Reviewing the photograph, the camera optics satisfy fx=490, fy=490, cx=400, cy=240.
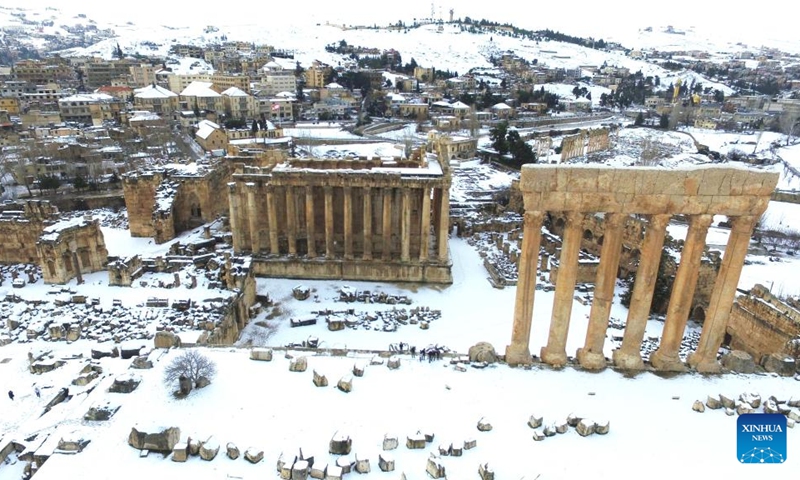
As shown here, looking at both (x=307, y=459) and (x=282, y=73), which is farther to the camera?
(x=282, y=73)

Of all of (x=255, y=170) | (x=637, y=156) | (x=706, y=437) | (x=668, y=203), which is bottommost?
(x=637, y=156)

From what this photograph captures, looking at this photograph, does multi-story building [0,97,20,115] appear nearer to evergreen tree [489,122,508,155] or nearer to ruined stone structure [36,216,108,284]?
ruined stone structure [36,216,108,284]

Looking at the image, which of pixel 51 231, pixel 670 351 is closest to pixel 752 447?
pixel 670 351

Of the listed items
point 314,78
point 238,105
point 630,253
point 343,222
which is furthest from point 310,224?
point 314,78

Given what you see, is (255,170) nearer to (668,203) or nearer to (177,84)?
(668,203)

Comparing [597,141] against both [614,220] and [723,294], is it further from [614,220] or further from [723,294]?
[614,220]

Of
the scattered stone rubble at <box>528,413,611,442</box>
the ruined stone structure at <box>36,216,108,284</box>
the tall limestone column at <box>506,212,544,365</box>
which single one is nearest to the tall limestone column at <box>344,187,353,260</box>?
the ruined stone structure at <box>36,216,108,284</box>
